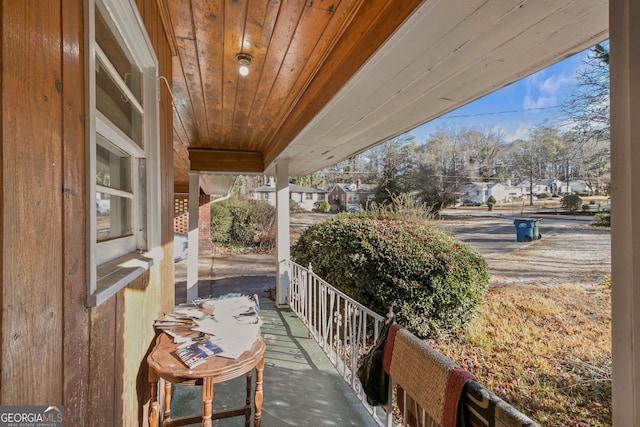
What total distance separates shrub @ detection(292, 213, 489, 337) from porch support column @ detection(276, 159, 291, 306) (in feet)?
2.75

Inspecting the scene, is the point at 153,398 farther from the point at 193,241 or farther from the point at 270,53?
the point at 193,241

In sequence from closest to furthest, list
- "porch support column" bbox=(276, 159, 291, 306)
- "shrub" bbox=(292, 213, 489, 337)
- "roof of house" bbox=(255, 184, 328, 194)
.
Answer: "shrub" bbox=(292, 213, 489, 337), "porch support column" bbox=(276, 159, 291, 306), "roof of house" bbox=(255, 184, 328, 194)

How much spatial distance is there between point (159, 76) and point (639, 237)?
6.31 ft

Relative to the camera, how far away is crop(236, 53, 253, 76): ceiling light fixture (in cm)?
185

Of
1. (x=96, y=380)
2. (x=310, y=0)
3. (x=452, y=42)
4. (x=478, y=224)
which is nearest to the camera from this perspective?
(x=96, y=380)

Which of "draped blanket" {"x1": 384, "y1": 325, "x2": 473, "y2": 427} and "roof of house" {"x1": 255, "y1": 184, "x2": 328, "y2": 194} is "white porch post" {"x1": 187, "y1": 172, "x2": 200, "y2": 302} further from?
"roof of house" {"x1": 255, "y1": 184, "x2": 328, "y2": 194}

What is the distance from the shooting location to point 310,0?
1.36 metres

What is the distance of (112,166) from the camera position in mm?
1235

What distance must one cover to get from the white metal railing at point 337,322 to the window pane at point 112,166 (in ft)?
5.17

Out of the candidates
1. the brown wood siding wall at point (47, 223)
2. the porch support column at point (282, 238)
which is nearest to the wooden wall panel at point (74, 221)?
the brown wood siding wall at point (47, 223)

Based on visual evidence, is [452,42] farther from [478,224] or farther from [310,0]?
[478,224]

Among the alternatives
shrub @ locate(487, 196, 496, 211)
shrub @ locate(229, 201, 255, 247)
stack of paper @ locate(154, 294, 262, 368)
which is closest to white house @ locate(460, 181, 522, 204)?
shrub @ locate(487, 196, 496, 211)

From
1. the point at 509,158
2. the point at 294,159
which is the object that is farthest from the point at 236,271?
the point at 509,158

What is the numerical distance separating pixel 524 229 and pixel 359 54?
701 cm
